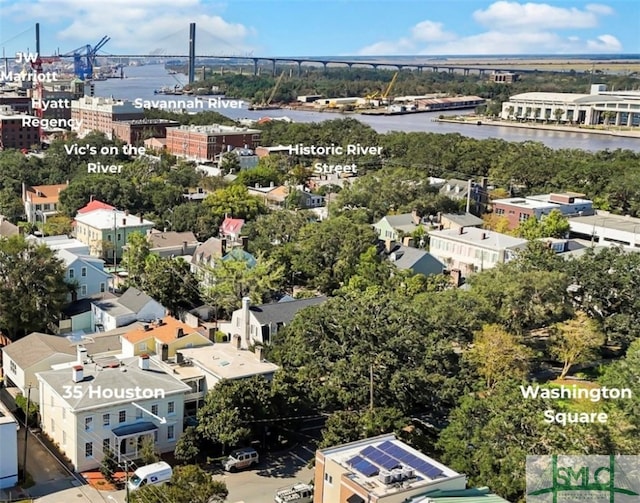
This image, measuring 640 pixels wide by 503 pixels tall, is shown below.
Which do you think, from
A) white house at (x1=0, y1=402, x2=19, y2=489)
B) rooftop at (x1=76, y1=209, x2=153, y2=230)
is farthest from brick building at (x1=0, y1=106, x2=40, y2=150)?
white house at (x1=0, y1=402, x2=19, y2=489)

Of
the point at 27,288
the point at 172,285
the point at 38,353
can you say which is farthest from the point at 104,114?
the point at 38,353

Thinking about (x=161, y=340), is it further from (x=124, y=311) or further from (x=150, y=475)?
(x=150, y=475)

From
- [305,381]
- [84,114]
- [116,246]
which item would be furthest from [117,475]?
[84,114]

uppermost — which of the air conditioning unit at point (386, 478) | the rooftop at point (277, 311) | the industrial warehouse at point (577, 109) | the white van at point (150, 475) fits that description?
the industrial warehouse at point (577, 109)

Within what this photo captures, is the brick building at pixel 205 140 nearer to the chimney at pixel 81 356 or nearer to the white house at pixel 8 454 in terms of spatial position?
the chimney at pixel 81 356

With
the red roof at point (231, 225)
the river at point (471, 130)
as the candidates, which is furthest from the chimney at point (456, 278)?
the river at point (471, 130)

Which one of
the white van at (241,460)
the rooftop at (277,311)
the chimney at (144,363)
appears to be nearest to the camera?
the white van at (241,460)

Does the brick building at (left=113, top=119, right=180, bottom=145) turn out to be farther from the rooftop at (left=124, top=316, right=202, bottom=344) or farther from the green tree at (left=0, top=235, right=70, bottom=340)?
the rooftop at (left=124, top=316, right=202, bottom=344)

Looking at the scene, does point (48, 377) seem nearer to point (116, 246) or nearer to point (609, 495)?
point (609, 495)
